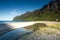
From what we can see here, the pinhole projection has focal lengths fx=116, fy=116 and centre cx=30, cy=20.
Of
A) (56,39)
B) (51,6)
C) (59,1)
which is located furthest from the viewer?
(51,6)

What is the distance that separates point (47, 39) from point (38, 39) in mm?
1454

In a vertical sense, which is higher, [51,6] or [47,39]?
[51,6]

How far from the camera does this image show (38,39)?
18891 millimetres

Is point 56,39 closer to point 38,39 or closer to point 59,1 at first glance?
point 38,39

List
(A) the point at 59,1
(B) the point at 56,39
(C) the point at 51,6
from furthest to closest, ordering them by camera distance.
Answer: (C) the point at 51,6, (A) the point at 59,1, (B) the point at 56,39

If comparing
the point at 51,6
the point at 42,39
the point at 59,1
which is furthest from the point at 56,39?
the point at 51,6

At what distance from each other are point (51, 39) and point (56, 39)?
784 millimetres

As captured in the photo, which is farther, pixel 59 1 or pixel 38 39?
pixel 59 1

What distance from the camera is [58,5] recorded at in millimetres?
185000

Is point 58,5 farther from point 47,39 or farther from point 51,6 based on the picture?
point 47,39

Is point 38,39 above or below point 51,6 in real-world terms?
below

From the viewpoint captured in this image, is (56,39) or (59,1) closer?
(56,39)

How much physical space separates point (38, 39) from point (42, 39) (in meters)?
0.65

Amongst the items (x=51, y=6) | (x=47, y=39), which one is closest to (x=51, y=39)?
(x=47, y=39)
